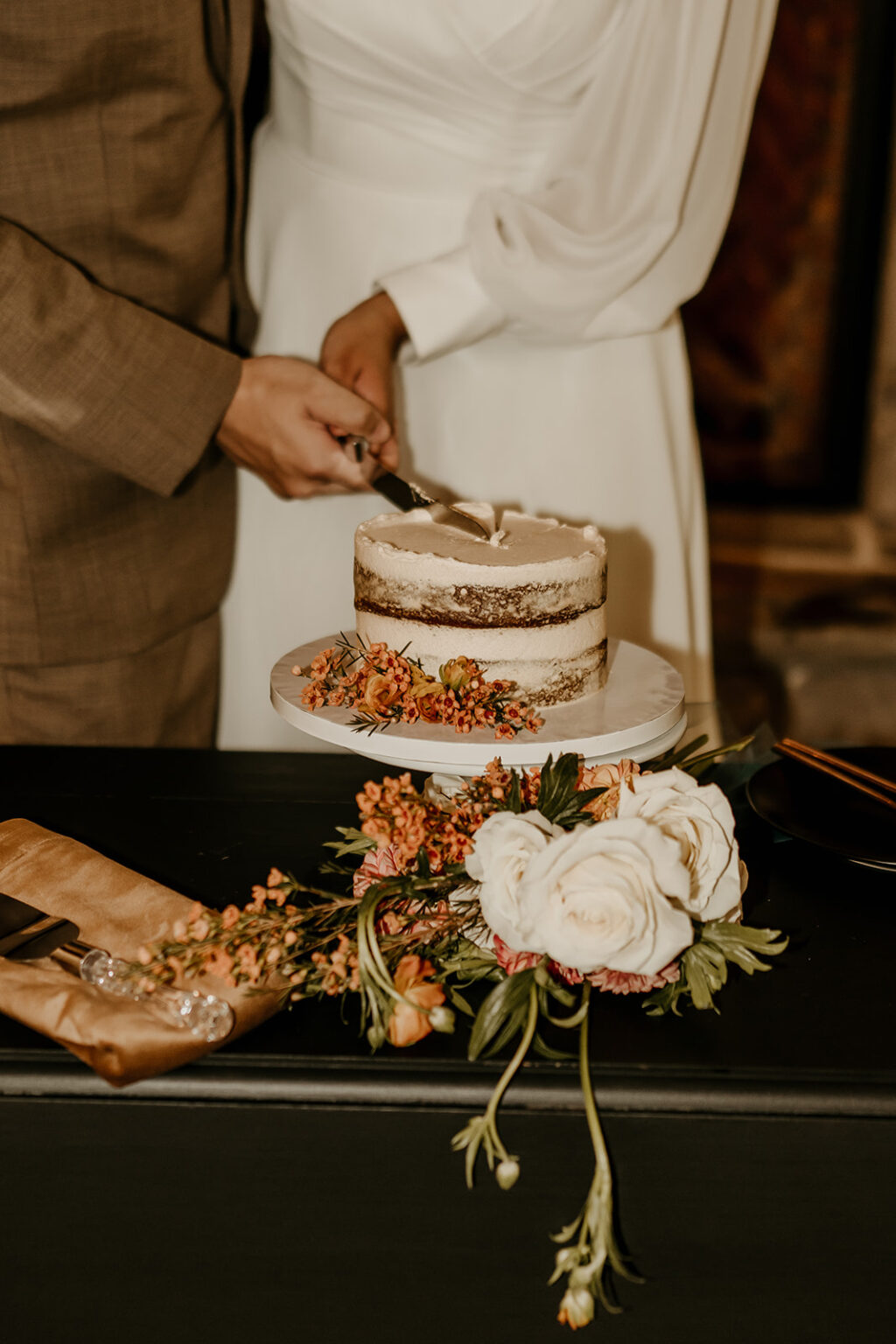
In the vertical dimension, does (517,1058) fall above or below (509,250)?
below

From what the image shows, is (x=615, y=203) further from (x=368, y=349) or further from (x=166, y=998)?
(x=166, y=998)

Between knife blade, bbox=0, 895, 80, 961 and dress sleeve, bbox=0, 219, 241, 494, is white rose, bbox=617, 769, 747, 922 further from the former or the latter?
dress sleeve, bbox=0, 219, 241, 494

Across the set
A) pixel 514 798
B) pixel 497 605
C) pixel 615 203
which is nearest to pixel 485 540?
pixel 497 605

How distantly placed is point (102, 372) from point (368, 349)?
31 cm

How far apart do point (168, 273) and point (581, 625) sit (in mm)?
691

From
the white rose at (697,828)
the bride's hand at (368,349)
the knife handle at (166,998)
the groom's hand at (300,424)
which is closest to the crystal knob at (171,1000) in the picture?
the knife handle at (166,998)

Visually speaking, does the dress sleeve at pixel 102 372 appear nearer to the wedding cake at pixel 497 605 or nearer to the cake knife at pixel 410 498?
the cake knife at pixel 410 498

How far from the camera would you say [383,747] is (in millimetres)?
815

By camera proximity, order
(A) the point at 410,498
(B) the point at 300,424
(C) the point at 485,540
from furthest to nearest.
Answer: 1. (B) the point at 300,424
2. (A) the point at 410,498
3. (C) the point at 485,540

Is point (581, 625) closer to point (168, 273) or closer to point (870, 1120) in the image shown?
point (870, 1120)

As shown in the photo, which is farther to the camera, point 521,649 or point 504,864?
point 521,649

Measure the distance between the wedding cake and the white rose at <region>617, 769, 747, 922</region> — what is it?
0.67 ft

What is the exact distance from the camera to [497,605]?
0.88m

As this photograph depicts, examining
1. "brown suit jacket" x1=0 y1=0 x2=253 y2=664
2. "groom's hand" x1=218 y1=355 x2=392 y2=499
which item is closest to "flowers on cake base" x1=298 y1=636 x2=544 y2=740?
"groom's hand" x1=218 y1=355 x2=392 y2=499
